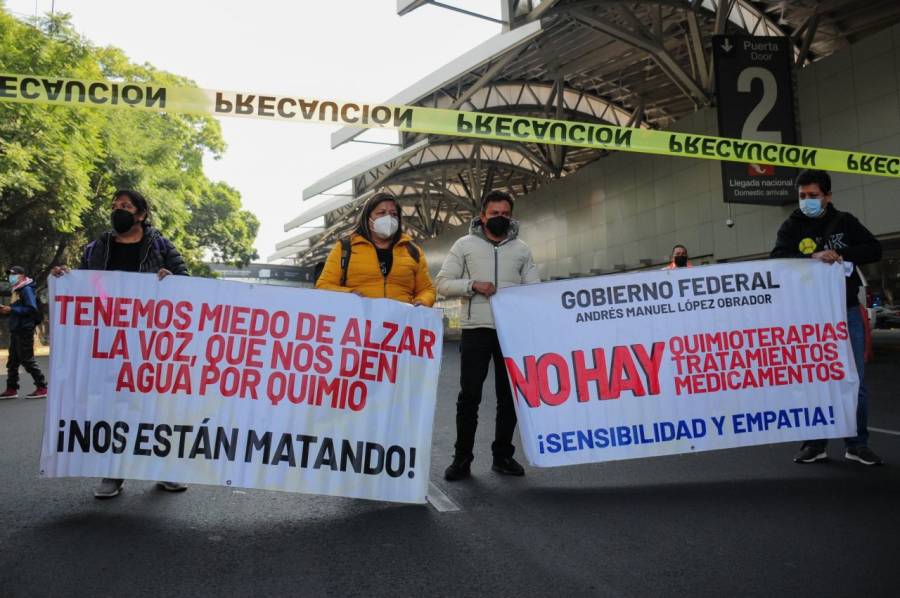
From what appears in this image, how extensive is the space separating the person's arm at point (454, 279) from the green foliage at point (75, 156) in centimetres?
787

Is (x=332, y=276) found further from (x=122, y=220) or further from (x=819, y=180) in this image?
(x=819, y=180)

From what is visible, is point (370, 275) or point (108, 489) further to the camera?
point (370, 275)

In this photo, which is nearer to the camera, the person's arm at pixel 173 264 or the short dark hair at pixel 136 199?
the short dark hair at pixel 136 199

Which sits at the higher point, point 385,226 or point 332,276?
point 385,226

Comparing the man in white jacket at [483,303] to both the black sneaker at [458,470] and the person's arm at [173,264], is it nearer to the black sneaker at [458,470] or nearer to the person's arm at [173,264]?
the black sneaker at [458,470]

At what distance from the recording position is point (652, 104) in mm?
25516

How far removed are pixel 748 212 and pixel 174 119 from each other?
22842 mm

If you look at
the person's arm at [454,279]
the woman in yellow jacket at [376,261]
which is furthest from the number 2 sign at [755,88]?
the woman in yellow jacket at [376,261]

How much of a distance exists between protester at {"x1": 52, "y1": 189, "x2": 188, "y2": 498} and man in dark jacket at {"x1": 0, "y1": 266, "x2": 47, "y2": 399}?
20.8 feet

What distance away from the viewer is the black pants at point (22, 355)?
938 cm

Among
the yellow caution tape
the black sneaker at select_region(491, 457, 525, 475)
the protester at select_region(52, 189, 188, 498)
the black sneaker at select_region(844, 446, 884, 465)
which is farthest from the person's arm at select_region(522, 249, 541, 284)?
the black sneaker at select_region(844, 446, 884, 465)

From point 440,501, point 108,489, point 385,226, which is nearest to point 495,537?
point 440,501

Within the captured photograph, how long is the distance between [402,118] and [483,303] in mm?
2725

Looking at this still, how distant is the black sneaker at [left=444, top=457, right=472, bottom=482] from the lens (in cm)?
433
